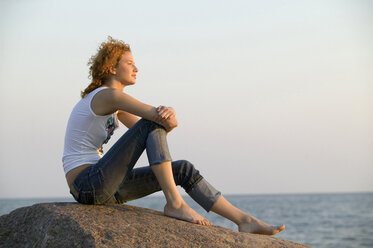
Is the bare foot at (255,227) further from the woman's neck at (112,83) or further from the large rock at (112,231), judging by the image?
the woman's neck at (112,83)

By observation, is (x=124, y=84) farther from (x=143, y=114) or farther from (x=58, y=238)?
(x=58, y=238)

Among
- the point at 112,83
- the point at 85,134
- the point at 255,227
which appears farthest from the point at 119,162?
the point at 255,227

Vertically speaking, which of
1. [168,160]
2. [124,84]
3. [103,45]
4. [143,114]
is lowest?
[168,160]

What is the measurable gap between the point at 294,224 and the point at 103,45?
76.3 ft

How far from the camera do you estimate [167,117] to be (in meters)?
3.62

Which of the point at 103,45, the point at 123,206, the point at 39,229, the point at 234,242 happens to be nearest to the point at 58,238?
the point at 39,229

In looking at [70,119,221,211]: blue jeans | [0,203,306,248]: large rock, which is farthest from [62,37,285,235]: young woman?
[0,203,306,248]: large rock

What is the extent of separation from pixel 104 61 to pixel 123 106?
57 centimetres

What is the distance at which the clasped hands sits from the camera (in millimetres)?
3600

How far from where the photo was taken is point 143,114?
3.64 m

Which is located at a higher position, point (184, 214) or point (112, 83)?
point (112, 83)

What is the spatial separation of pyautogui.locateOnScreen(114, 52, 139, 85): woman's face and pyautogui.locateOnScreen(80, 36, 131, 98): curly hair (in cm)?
4

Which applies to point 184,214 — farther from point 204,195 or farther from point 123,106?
point 123,106

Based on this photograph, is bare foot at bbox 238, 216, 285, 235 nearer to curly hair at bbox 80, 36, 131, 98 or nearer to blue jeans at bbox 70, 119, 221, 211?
blue jeans at bbox 70, 119, 221, 211
